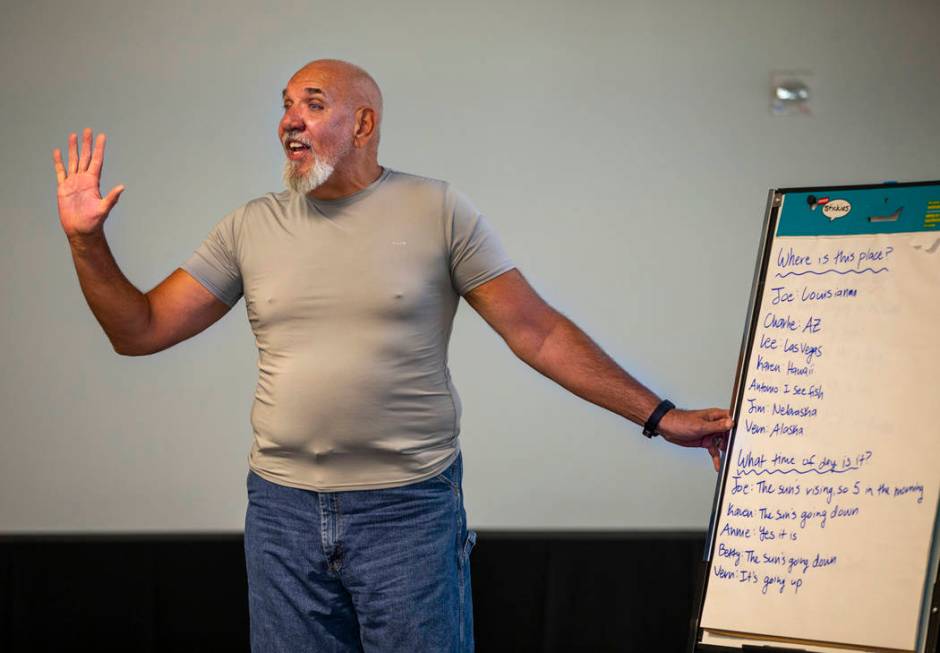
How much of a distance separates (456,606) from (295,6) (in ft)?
6.32

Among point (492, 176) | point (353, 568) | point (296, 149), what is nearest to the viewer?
point (353, 568)

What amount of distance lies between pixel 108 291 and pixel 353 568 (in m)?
0.66

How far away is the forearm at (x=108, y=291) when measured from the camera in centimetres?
189

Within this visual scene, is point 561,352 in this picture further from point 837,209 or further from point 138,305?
point 138,305

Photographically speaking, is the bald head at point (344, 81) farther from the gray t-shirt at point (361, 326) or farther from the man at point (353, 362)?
the gray t-shirt at point (361, 326)

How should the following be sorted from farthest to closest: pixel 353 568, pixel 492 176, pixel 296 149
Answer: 1. pixel 492 176
2. pixel 296 149
3. pixel 353 568

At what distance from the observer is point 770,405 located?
6.10 feet

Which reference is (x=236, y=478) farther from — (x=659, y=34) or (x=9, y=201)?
(x=659, y=34)

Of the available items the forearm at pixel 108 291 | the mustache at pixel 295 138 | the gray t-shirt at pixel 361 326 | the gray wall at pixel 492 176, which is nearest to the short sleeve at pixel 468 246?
the gray t-shirt at pixel 361 326

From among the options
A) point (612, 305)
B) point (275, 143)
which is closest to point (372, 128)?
point (275, 143)

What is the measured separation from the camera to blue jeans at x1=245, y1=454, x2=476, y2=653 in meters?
1.82

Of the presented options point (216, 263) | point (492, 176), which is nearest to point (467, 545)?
point (216, 263)

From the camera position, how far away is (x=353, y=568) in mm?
1826

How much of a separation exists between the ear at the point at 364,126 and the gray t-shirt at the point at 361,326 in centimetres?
9
